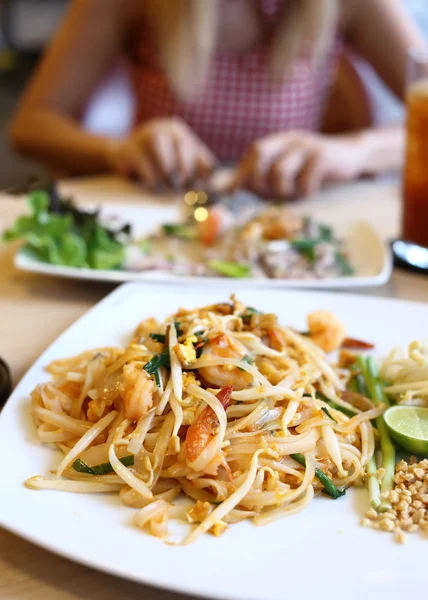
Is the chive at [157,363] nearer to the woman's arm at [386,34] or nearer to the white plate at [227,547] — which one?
the white plate at [227,547]

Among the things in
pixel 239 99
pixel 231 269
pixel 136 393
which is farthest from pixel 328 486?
pixel 239 99

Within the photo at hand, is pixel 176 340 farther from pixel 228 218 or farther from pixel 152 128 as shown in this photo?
pixel 152 128

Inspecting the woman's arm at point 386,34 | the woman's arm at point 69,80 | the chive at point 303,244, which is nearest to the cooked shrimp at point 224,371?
the chive at point 303,244

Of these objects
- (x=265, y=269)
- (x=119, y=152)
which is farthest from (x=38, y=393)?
(x=119, y=152)

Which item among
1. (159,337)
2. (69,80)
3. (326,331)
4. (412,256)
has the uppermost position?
(69,80)

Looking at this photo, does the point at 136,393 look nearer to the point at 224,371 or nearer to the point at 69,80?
the point at 224,371

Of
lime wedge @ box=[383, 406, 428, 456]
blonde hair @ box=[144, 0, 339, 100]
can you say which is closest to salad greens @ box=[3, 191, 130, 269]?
lime wedge @ box=[383, 406, 428, 456]
